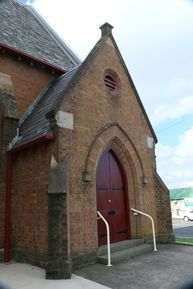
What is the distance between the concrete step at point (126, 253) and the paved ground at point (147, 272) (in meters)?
0.20

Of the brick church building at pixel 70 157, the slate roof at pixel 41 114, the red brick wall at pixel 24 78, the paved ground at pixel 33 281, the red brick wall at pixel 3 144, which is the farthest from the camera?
the red brick wall at pixel 24 78

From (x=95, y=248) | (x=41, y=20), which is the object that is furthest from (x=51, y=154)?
(x=41, y=20)

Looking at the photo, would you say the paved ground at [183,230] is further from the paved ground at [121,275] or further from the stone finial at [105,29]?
the stone finial at [105,29]

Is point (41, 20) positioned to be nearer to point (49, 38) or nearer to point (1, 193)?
point (49, 38)

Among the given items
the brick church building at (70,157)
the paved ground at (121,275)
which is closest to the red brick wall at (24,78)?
the brick church building at (70,157)

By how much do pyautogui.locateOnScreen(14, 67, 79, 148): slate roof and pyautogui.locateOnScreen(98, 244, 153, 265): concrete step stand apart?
3885 mm

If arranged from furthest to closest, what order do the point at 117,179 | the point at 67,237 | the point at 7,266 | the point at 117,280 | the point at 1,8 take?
1. the point at 1,8
2. the point at 117,179
3. the point at 7,266
4. the point at 67,237
5. the point at 117,280

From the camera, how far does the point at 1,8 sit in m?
14.0

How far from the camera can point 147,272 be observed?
7.02 m

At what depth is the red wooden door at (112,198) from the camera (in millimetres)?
9617

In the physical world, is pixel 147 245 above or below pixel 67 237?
below

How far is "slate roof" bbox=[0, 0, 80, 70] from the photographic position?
1178cm

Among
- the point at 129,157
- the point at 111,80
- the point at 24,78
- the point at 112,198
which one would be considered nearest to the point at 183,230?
the point at 129,157

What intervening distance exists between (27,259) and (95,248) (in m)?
1.99
